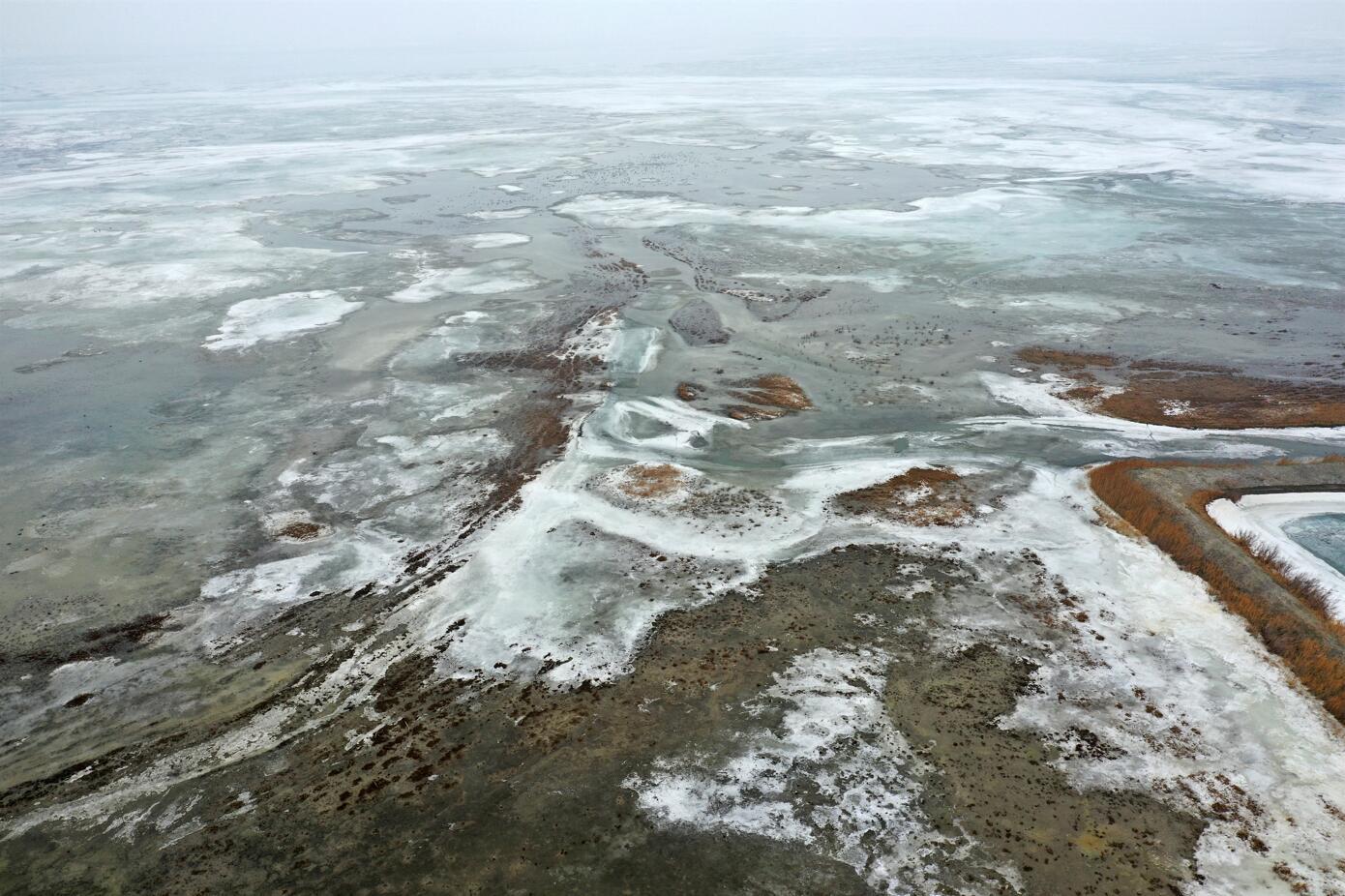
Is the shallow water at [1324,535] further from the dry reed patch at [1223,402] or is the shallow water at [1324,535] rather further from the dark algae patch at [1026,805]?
the dark algae patch at [1026,805]

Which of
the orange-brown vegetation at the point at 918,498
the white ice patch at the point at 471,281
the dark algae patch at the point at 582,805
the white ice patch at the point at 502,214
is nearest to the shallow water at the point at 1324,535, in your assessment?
the orange-brown vegetation at the point at 918,498

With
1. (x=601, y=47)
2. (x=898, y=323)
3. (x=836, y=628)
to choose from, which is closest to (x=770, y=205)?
(x=898, y=323)

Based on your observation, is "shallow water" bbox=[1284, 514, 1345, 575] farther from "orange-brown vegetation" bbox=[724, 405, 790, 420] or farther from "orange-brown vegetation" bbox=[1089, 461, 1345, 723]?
"orange-brown vegetation" bbox=[724, 405, 790, 420]

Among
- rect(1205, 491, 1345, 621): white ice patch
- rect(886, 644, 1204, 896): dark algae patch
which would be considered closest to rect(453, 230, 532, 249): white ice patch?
rect(1205, 491, 1345, 621): white ice patch

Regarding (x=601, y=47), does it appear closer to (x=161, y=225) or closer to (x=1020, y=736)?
(x=161, y=225)

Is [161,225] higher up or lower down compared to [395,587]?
higher up

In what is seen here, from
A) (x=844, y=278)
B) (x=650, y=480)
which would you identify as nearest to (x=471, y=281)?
(x=844, y=278)

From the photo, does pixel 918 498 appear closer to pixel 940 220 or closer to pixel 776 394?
pixel 776 394
